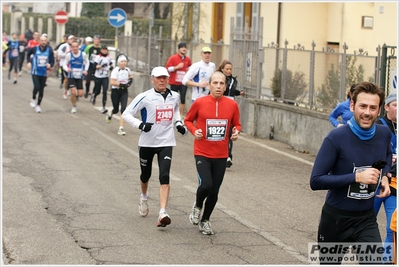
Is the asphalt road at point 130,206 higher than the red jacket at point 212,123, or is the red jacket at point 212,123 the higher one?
the red jacket at point 212,123

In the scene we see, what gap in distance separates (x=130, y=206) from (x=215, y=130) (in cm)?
186

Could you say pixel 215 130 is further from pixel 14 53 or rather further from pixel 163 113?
Result: pixel 14 53

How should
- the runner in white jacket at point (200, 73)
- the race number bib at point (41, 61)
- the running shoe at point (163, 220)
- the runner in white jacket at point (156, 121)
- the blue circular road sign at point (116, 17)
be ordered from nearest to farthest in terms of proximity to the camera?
the running shoe at point (163, 220) < the runner in white jacket at point (156, 121) < the runner in white jacket at point (200, 73) < the race number bib at point (41, 61) < the blue circular road sign at point (116, 17)

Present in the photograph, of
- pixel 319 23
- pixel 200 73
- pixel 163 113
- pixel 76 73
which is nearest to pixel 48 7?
pixel 319 23

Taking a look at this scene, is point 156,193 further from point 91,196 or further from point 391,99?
point 391,99

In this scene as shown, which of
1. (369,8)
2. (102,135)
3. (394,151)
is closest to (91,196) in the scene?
(394,151)

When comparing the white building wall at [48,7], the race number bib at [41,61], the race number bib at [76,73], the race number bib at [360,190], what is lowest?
the race number bib at [360,190]

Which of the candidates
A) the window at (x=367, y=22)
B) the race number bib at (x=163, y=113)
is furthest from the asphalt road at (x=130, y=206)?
the window at (x=367, y=22)

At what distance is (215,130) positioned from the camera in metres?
9.21

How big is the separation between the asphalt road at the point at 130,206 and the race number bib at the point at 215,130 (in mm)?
1038

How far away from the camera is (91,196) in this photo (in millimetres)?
10930

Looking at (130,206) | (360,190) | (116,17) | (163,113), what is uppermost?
(116,17)

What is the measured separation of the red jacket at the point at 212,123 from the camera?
916 centimetres

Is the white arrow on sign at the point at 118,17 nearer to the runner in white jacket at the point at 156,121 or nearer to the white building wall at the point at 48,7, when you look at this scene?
the runner in white jacket at the point at 156,121
